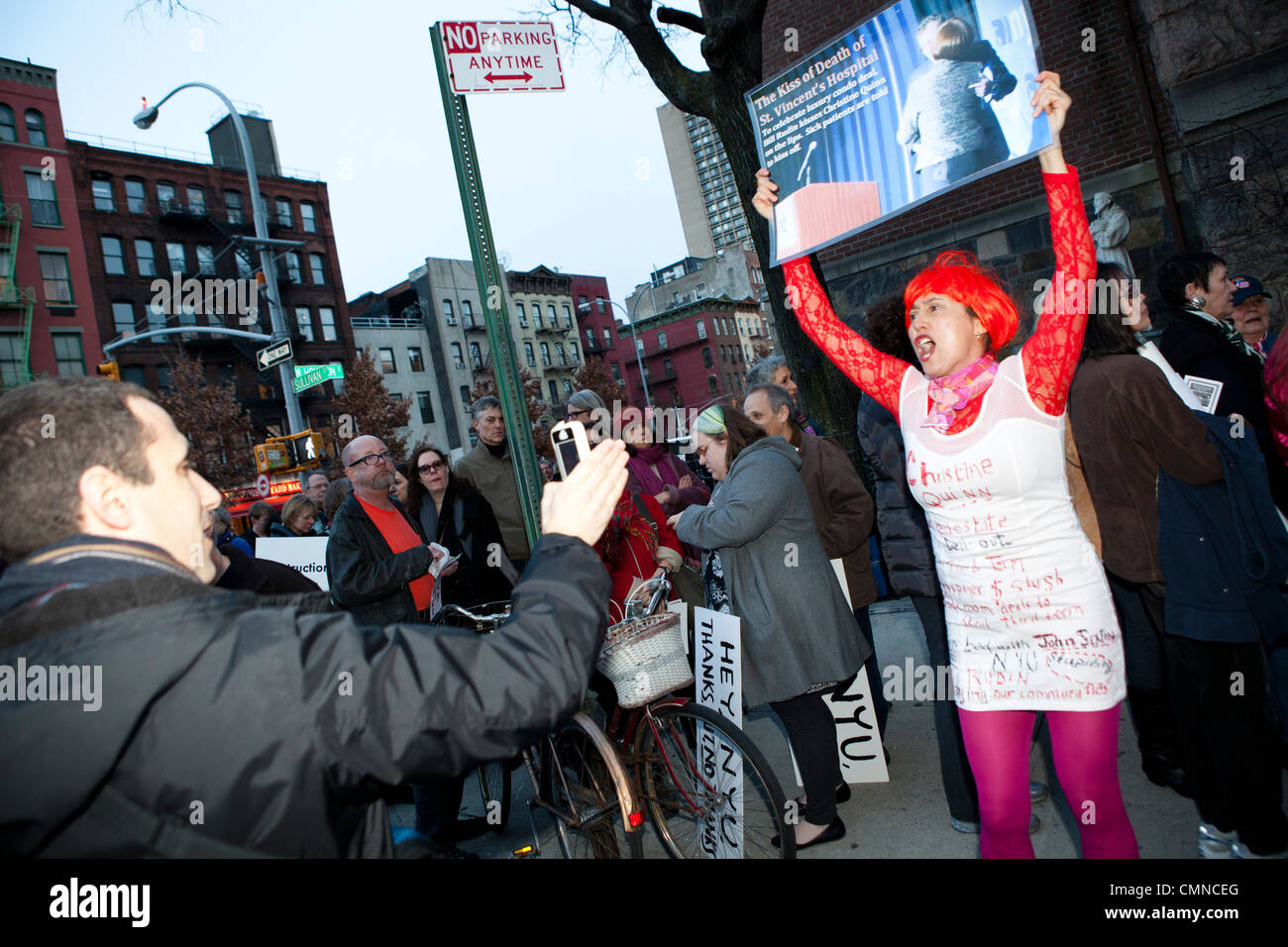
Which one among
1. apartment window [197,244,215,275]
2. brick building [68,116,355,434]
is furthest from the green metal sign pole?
apartment window [197,244,215,275]

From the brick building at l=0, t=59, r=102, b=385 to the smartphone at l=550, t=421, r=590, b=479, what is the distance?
34.2 metres

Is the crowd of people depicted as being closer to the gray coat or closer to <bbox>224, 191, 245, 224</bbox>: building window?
the gray coat

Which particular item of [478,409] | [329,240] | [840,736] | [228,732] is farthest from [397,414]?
[228,732]

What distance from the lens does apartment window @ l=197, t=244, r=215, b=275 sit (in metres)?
38.5

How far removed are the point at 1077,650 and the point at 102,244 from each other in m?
42.8

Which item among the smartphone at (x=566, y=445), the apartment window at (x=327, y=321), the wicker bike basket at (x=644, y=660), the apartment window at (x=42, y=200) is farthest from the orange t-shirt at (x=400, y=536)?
the apartment window at (x=327, y=321)

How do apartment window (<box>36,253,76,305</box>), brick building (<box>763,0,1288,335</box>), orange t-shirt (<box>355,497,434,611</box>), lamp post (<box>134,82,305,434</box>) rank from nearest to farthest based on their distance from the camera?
1. orange t-shirt (<box>355,497,434,611</box>)
2. brick building (<box>763,0,1288,335</box>)
3. lamp post (<box>134,82,305,434</box>)
4. apartment window (<box>36,253,76,305</box>)

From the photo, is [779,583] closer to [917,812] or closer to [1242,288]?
[917,812]

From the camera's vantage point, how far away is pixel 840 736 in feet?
13.9

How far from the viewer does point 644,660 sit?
129 inches

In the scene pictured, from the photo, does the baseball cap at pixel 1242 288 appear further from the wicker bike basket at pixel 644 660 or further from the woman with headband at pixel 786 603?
the wicker bike basket at pixel 644 660

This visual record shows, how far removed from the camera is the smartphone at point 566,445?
1734 millimetres
